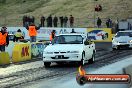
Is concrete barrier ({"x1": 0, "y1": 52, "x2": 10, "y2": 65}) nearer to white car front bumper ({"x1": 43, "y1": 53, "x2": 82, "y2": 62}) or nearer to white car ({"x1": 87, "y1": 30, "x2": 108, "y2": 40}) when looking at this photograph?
white car front bumper ({"x1": 43, "y1": 53, "x2": 82, "y2": 62})

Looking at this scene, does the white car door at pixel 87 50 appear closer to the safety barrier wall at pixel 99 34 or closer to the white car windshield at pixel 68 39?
the white car windshield at pixel 68 39

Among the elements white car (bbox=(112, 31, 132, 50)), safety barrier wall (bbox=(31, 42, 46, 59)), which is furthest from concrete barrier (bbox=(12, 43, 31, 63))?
white car (bbox=(112, 31, 132, 50))

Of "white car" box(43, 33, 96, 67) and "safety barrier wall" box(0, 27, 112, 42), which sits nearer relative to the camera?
"white car" box(43, 33, 96, 67)

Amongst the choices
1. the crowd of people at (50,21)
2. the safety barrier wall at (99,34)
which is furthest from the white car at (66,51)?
the crowd of people at (50,21)

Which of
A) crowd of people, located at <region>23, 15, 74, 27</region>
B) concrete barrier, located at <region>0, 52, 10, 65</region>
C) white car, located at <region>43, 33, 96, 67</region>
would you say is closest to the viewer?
white car, located at <region>43, 33, 96, 67</region>

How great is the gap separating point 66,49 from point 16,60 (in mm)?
5505

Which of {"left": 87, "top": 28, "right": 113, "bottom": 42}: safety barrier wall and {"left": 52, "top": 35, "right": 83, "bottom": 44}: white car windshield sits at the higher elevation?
{"left": 52, "top": 35, "right": 83, "bottom": 44}: white car windshield

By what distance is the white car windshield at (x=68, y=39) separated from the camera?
2147 cm

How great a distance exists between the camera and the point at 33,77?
1622 centimetres

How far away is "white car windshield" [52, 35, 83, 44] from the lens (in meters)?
21.5

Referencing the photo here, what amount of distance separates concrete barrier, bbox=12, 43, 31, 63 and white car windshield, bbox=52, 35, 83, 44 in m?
4.19

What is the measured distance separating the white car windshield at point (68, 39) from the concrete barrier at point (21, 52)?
4.19 metres

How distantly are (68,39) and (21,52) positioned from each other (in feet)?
16.0

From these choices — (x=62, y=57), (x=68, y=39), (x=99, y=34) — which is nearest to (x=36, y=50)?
(x=68, y=39)
